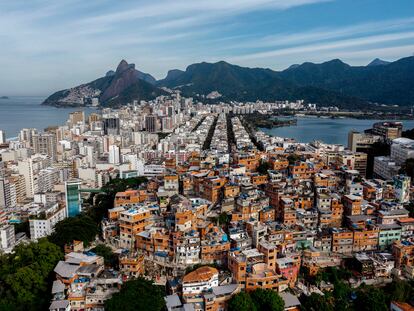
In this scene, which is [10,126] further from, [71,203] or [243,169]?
[243,169]

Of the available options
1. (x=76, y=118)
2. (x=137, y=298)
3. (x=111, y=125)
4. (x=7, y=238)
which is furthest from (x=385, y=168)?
(x=76, y=118)

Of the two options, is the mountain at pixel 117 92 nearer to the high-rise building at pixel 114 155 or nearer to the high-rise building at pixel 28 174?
the high-rise building at pixel 114 155

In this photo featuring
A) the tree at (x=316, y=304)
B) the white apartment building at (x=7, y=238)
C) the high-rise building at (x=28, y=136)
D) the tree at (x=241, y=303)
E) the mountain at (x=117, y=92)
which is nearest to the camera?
the tree at (x=241, y=303)

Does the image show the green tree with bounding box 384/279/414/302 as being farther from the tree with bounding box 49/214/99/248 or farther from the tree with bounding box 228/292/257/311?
the tree with bounding box 49/214/99/248

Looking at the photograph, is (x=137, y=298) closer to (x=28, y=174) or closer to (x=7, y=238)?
(x=7, y=238)

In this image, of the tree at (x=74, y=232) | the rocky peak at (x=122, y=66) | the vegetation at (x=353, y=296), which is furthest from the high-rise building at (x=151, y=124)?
the rocky peak at (x=122, y=66)

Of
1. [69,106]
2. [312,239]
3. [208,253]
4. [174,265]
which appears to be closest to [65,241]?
[174,265]
